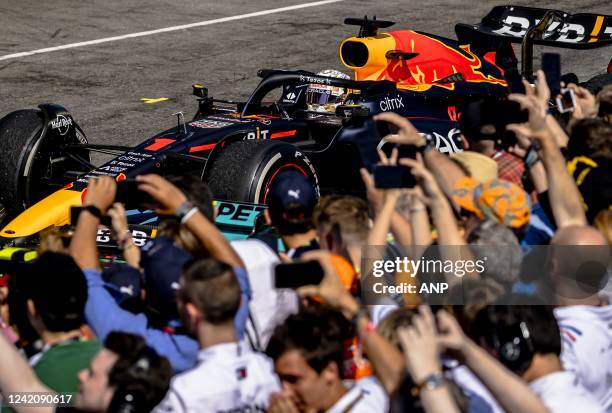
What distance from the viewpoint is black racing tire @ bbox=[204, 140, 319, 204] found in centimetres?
717

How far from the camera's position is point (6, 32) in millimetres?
17062

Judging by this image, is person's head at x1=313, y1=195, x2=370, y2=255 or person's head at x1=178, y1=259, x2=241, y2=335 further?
person's head at x1=313, y1=195, x2=370, y2=255

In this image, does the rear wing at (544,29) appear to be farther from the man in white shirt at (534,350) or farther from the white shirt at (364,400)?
the white shirt at (364,400)

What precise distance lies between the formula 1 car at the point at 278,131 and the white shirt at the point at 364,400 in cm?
275

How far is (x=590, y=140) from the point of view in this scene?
209 inches

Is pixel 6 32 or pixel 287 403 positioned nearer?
pixel 287 403

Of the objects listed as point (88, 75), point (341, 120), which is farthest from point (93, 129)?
point (341, 120)

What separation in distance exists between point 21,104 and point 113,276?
30.5ft

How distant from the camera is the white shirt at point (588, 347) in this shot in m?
4.02

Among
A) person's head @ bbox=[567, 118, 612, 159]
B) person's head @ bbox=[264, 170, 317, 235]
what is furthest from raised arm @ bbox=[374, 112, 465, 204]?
person's head @ bbox=[567, 118, 612, 159]

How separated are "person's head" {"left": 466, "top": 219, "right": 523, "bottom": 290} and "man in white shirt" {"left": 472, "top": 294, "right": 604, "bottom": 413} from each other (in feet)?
1.31

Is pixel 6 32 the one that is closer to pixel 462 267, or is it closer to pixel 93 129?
pixel 93 129

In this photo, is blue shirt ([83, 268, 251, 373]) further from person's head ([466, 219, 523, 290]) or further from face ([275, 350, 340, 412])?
person's head ([466, 219, 523, 290])

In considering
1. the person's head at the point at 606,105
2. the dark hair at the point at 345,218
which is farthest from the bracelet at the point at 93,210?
the person's head at the point at 606,105
